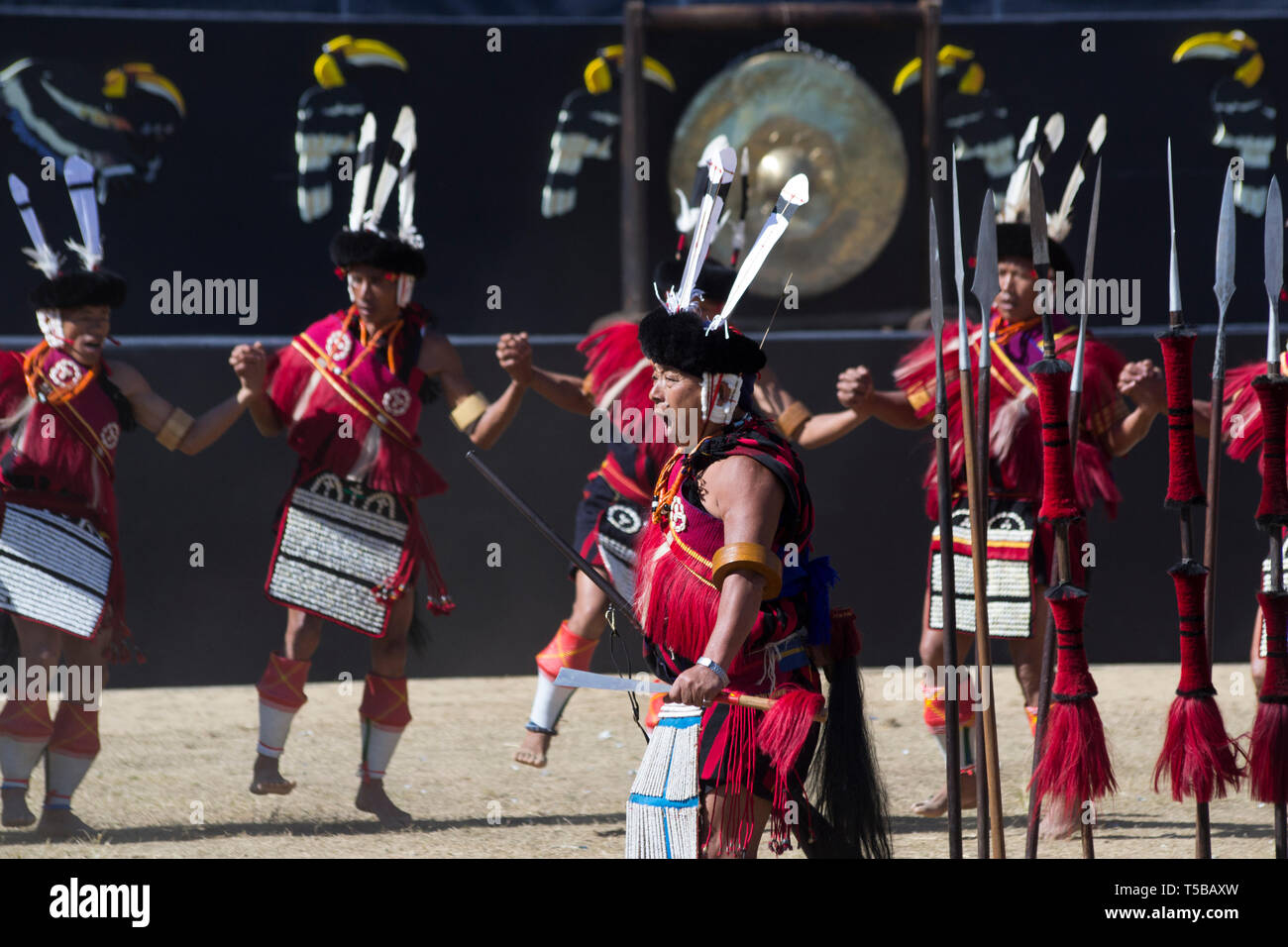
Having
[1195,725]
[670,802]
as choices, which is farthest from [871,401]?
[670,802]

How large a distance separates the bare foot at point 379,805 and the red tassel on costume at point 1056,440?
2649 millimetres

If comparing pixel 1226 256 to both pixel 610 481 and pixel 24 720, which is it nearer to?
pixel 610 481

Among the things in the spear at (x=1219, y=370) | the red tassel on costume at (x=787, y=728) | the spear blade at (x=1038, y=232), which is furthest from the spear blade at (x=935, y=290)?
the red tassel on costume at (x=787, y=728)

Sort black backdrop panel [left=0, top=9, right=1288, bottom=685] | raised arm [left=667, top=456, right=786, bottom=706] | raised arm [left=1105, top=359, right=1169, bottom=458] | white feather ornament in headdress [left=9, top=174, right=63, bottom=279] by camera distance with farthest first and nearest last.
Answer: black backdrop panel [left=0, top=9, right=1288, bottom=685] → white feather ornament in headdress [left=9, top=174, right=63, bottom=279] → raised arm [left=1105, top=359, right=1169, bottom=458] → raised arm [left=667, top=456, right=786, bottom=706]

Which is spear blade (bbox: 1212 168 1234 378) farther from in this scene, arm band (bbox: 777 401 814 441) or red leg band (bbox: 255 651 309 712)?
red leg band (bbox: 255 651 309 712)

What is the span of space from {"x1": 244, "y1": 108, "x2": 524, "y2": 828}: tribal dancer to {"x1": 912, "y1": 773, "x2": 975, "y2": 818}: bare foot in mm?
1702

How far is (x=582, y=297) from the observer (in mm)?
8594

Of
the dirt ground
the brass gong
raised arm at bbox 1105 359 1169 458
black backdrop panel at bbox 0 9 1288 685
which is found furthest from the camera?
the brass gong

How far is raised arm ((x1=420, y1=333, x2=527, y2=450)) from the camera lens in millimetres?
5441

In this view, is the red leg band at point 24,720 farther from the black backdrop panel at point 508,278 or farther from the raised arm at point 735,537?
the raised arm at point 735,537

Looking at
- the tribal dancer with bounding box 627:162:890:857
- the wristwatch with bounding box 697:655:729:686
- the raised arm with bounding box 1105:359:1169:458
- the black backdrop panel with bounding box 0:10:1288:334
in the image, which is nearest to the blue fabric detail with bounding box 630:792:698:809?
the tribal dancer with bounding box 627:162:890:857

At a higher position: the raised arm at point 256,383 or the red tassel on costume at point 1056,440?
the raised arm at point 256,383

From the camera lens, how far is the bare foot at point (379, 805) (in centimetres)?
525
